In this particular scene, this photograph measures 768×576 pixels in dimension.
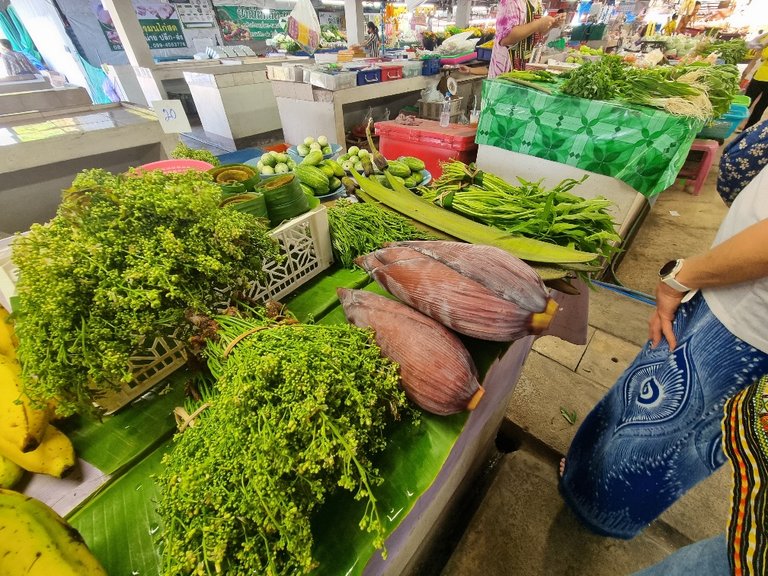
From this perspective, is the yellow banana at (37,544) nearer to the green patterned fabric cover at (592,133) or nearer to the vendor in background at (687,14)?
the green patterned fabric cover at (592,133)

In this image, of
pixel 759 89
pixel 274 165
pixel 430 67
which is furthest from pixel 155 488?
pixel 759 89

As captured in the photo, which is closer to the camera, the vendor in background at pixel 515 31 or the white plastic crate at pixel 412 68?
the vendor in background at pixel 515 31

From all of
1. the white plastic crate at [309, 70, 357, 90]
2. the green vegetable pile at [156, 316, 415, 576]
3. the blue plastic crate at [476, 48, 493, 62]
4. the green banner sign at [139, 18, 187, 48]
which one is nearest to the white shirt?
the green vegetable pile at [156, 316, 415, 576]

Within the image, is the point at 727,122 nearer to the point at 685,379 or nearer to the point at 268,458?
the point at 685,379

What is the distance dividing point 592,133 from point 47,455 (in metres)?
3.80

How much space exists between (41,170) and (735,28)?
20.8 meters

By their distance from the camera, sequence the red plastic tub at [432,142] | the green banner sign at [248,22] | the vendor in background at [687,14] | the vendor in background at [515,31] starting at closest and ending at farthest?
1. the red plastic tub at [432,142]
2. the vendor in background at [515,31]
3. the green banner sign at [248,22]
4. the vendor in background at [687,14]

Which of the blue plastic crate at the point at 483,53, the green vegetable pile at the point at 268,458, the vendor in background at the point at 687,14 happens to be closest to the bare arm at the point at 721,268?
the green vegetable pile at the point at 268,458

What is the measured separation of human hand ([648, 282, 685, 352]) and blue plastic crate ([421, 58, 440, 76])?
538 cm

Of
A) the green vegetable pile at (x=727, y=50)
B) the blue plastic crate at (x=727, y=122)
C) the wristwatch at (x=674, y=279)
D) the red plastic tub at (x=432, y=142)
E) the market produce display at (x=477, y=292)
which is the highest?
the green vegetable pile at (x=727, y=50)

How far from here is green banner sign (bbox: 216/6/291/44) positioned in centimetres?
938

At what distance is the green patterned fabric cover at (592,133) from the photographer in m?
2.47

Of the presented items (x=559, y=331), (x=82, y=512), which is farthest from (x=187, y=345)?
(x=559, y=331)

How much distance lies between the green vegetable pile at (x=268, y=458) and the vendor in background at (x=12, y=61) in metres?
14.8
